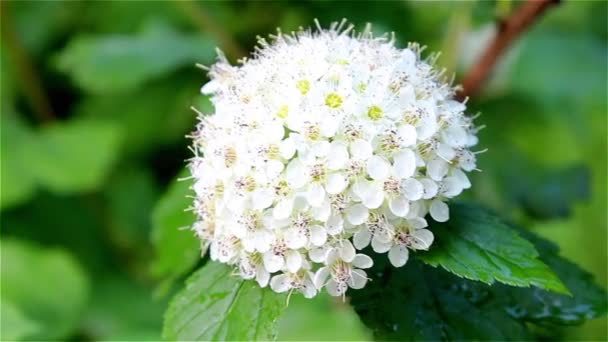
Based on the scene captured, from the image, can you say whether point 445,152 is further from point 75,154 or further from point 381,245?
point 75,154


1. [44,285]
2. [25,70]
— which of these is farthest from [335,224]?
[25,70]

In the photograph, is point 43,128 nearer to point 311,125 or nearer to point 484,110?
point 484,110

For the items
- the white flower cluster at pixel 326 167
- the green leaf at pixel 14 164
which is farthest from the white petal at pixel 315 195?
the green leaf at pixel 14 164

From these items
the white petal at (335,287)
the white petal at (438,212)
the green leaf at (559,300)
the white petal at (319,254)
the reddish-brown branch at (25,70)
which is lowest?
the green leaf at (559,300)

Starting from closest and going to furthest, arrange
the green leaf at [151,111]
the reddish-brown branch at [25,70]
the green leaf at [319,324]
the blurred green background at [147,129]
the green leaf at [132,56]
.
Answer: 1. the green leaf at [319,324]
2. the blurred green background at [147,129]
3. the green leaf at [132,56]
4. the reddish-brown branch at [25,70]
5. the green leaf at [151,111]

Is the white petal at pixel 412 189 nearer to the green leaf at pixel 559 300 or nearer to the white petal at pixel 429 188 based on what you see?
the white petal at pixel 429 188

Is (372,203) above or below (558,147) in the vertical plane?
below

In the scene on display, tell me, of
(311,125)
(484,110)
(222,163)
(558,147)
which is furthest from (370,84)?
(558,147)
